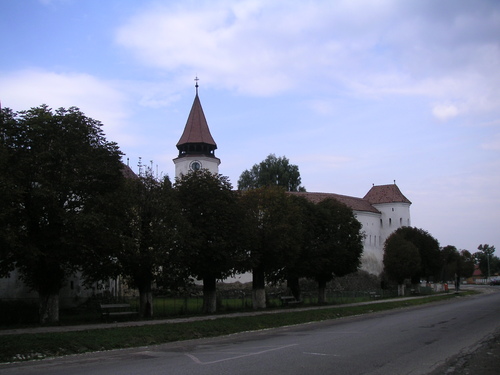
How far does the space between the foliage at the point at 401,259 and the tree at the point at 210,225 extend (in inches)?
1405

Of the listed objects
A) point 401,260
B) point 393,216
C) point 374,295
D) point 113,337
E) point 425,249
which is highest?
point 393,216

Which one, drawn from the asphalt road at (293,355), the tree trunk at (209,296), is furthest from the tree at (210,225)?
the asphalt road at (293,355)

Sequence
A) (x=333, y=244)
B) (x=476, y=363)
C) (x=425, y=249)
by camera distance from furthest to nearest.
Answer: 1. (x=425, y=249)
2. (x=333, y=244)
3. (x=476, y=363)

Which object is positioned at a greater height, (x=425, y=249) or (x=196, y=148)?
(x=196, y=148)

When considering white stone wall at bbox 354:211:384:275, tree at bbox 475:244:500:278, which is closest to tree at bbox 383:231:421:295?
white stone wall at bbox 354:211:384:275

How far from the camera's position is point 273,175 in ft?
303

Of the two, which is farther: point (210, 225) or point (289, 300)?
point (289, 300)

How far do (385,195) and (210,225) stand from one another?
71564 mm

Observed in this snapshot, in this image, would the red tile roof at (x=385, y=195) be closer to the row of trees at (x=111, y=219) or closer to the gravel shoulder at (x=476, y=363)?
the row of trees at (x=111, y=219)

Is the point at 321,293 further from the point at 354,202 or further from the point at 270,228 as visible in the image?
the point at 354,202

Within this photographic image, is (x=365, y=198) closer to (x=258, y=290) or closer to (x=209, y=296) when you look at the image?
(x=258, y=290)

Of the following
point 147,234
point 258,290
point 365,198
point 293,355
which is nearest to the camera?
point 293,355

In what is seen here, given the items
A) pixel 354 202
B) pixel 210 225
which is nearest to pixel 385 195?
pixel 354 202

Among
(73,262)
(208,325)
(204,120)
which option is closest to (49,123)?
(73,262)
